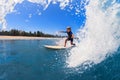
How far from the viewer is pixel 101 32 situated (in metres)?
15.6

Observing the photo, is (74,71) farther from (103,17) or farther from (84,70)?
(103,17)

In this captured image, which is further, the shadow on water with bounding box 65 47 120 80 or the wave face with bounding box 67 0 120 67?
the wave face with bounding box 67 0 120 67

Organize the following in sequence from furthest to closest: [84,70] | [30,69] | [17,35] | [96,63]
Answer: [17,35], [30,69], [96,63], [84,70]

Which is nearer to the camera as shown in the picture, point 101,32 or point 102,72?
point 102,72

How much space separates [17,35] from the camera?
84.8 metres

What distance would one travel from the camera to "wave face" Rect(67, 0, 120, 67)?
1502 centimetres

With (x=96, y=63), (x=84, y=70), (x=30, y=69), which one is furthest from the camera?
(x=30, y=69)

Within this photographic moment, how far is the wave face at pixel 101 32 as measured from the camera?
15.0 metres

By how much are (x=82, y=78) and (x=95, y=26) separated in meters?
4.69

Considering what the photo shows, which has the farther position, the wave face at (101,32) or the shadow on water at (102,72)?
the wave face at (101,32)

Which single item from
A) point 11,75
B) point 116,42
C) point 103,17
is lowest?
point 11,75

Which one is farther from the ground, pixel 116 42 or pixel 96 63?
pixel 116 42

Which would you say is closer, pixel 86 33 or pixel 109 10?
pixel 109 10

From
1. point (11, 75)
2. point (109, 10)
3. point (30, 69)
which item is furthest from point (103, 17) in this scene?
point (11, 75)
